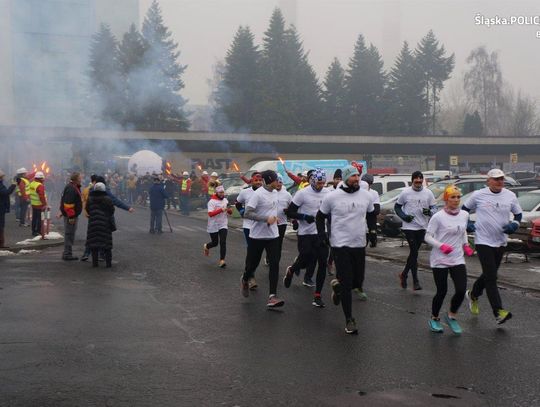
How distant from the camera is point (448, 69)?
79.4 m

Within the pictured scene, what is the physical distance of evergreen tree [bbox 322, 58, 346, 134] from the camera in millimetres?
72875

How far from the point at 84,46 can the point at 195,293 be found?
30.8 meters

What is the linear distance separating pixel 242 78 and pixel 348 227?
61.4 meters

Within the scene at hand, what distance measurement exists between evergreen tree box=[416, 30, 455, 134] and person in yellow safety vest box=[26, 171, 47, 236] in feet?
203

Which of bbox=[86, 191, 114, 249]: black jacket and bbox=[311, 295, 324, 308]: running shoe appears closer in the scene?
bbox=[311, 295, 324, 308]: running shoe

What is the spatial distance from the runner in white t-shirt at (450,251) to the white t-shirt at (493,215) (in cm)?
56

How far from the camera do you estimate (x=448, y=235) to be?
8383 millimetres

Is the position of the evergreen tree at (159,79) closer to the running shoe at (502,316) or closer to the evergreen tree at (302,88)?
the evergreen tree at (302,88)

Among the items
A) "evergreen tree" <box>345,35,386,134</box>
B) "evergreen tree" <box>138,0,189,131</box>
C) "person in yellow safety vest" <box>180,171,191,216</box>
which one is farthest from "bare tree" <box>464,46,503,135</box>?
"person in yellow safety vest" <box>180,171,191,216</box>

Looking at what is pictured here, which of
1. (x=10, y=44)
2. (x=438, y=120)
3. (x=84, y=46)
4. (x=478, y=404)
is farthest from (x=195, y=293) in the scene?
(x=438, y=120)

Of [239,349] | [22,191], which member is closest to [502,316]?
[239,349]

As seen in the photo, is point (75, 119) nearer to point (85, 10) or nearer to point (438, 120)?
point (85, 10)

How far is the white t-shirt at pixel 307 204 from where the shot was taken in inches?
426

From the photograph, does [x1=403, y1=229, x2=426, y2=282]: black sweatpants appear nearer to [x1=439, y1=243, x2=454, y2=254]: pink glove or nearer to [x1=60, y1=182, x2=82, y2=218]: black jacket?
[x1=439, y1=243, x2=454, y2=254]: pink glove
